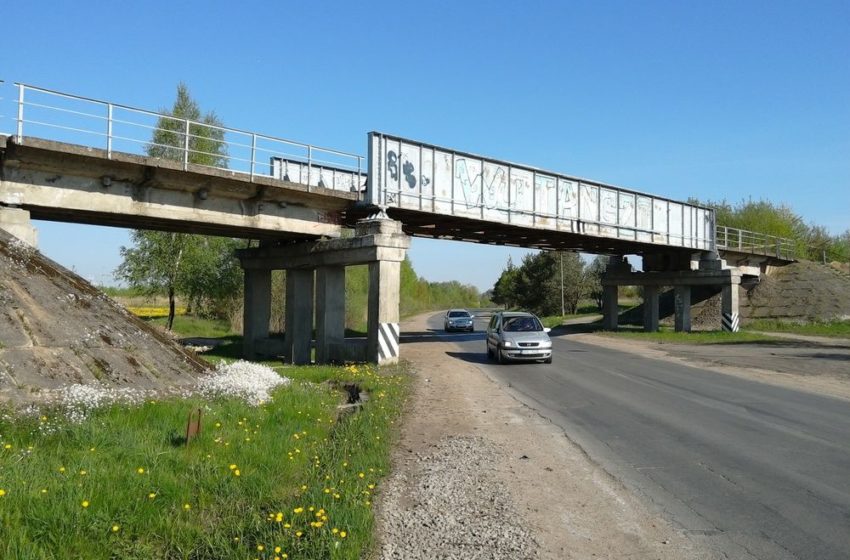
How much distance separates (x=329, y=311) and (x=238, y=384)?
12497 mm

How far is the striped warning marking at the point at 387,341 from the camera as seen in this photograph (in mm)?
20500

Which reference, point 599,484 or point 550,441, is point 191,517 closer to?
point 599,484

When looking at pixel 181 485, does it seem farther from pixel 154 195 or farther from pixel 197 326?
pixel 197 326

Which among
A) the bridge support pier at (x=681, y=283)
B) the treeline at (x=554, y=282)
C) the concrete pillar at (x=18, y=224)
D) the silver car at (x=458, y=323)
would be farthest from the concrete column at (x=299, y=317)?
the treeline at (x=554, y=282)

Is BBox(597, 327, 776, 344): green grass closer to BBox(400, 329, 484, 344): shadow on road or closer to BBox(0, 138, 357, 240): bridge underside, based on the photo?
BBox(400, 329, 484, 344): shadow on road

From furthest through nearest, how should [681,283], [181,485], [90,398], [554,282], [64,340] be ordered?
1. [554,282]
2. [681,283]
3. [64,340]
4. [90,398]
5. [181,485]

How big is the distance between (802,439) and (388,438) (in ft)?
18.9

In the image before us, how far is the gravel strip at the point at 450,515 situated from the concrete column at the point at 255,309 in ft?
69.4

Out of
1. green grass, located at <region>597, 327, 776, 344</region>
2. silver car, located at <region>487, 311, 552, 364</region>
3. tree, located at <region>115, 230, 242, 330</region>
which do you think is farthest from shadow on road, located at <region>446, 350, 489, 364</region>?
tree, located at <region>115, 230, 242, 330</region>

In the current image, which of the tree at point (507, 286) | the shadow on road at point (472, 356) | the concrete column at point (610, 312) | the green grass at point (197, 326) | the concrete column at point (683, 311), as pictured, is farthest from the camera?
the tree at point (507, 286)

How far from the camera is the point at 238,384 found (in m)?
11.0

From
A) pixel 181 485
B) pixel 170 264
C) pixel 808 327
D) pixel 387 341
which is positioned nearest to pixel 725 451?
pixel 181 485

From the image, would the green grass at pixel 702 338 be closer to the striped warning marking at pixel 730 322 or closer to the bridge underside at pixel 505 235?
the striped warning marking at pixel 730 322

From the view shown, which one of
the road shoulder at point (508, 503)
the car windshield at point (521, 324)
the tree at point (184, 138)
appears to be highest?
the tree at point (184, 138)
